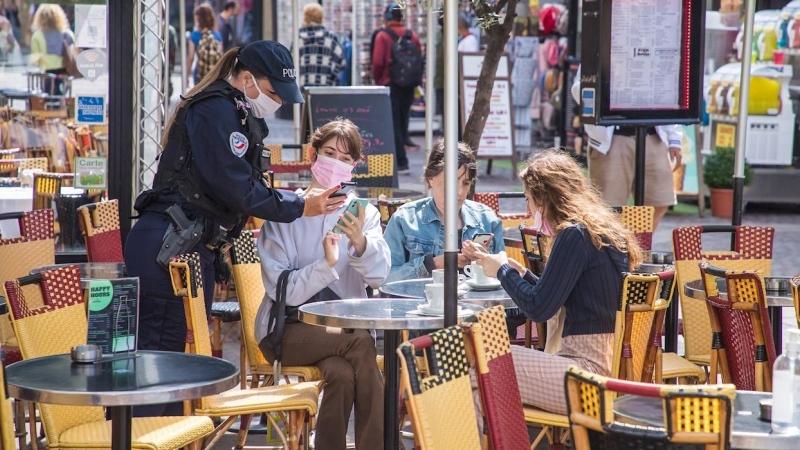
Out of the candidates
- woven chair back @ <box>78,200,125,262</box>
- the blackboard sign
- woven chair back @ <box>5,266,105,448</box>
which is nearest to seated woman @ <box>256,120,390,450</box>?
woven chair back @ <box>5,266,105,448</box>

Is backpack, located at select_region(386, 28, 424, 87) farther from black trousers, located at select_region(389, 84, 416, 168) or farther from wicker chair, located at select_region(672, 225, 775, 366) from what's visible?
wicker chair, located at select_region(672, 225, 775, 366)

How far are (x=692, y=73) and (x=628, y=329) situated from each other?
433cm

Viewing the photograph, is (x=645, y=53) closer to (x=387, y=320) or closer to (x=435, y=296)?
(x=435, y=296)

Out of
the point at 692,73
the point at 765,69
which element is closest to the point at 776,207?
the point at 765,69

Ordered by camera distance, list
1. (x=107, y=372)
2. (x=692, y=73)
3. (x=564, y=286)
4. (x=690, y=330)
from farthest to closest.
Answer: (x=692, y=73), (x=690, y=330), (x=564, y=286), (x=107, y=372)

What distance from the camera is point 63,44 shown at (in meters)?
8.81

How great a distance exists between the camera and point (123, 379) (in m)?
3.70

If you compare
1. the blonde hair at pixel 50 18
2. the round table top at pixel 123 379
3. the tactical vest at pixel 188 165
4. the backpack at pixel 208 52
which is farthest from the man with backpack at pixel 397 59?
the round table top at pixel 123 379

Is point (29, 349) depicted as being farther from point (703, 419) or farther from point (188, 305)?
point (703, 419)

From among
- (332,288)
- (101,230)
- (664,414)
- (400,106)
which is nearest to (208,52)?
(400,106)

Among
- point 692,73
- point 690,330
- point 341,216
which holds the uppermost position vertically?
point 692,73

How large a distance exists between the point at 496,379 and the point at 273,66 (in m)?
1.86

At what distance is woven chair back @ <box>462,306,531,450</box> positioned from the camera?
3504 millimetres

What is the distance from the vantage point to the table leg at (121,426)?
3.77 metres
